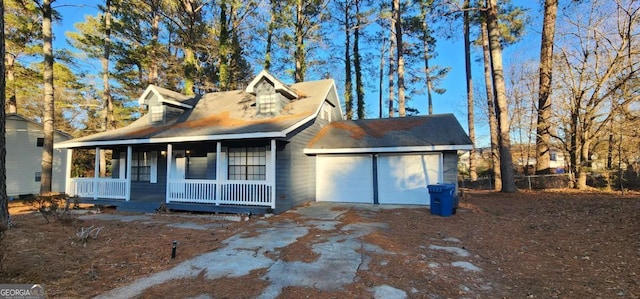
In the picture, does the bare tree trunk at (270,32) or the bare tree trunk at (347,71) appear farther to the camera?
the bare tree trunk at (347,71)

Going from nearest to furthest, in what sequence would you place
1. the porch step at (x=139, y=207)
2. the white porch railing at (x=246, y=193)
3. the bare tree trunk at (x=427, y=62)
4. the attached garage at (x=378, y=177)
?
1. the white porch railing at (x=246, y=193)
2. the porch step at (x=139, y=207)
3. the attached garage at (x=378, y=177)
4. the bare tree trunk at (x=427, y=62)

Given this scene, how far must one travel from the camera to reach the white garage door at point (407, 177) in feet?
34.8

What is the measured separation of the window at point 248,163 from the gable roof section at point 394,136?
1756 mm

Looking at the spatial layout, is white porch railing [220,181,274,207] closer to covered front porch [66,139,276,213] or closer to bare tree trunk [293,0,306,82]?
covered front porch [66,139,276,213]

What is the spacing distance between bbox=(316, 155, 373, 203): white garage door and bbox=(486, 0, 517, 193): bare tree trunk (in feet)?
21.2

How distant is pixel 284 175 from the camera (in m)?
9.98

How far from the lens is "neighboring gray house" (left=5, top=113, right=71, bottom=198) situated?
601 inches

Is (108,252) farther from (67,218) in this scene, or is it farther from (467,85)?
(467,85)

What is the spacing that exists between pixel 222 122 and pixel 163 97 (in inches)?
137

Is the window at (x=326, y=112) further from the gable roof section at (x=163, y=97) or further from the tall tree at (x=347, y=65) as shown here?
the tall tree at (x=347, y=65)

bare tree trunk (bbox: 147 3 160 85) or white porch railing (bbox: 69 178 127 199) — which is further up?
bare tree trunk (bbox: 147 3 160 85)

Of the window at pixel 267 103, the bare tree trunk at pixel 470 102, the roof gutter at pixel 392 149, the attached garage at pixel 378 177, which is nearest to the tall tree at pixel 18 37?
the window at pixel 267 103

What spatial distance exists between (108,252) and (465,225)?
25.5ft

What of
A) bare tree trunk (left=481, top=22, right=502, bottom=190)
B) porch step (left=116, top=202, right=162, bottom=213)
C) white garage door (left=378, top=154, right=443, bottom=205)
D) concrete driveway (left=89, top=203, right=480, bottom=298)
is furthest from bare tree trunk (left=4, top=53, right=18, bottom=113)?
bare tree trunk (left=481, top=22, right=502, bottom=190)
